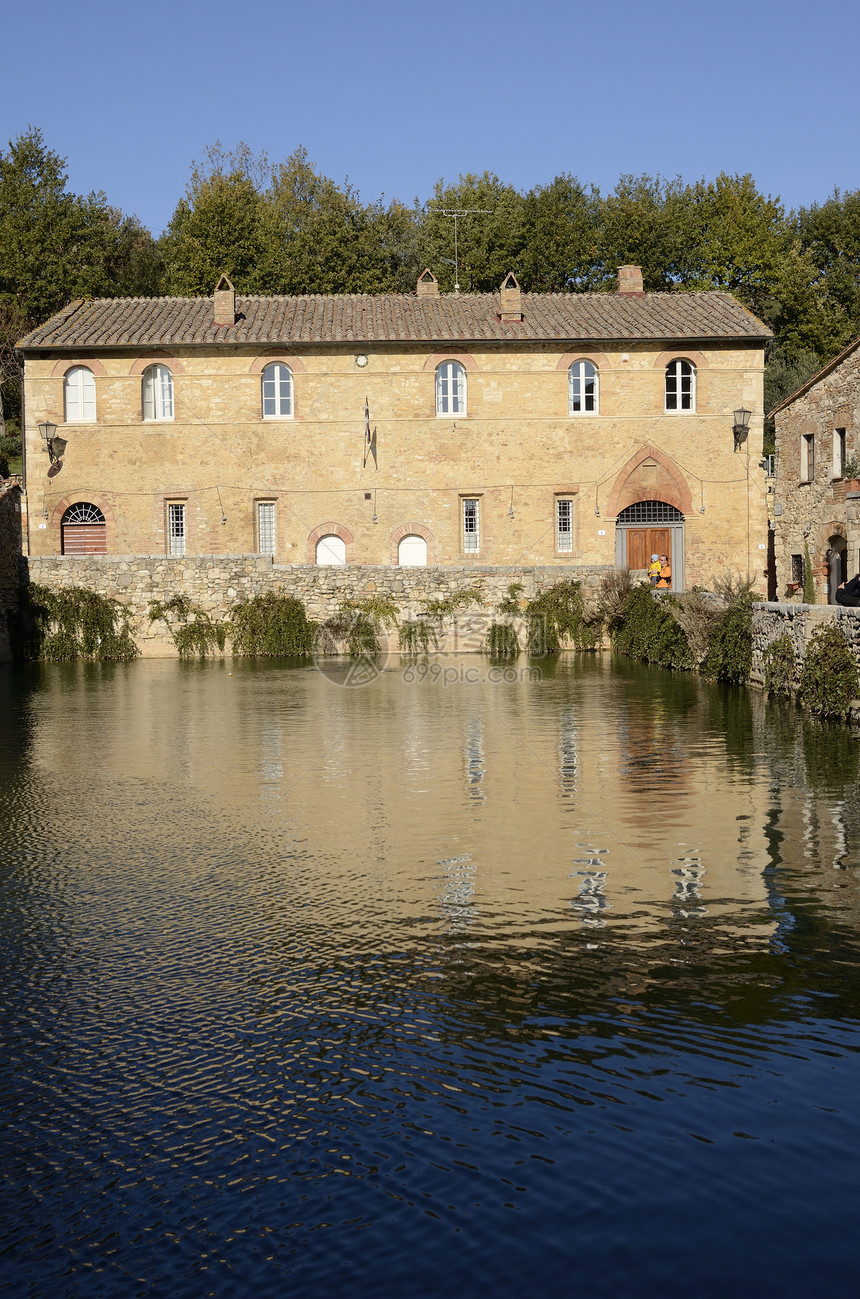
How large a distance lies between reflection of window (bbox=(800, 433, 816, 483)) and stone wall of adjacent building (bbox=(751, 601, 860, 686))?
43.6ft

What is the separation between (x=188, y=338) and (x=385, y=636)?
11.0 meters

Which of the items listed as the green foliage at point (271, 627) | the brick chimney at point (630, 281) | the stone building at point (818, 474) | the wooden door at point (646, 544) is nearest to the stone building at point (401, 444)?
the wooden door at point (646, 544)

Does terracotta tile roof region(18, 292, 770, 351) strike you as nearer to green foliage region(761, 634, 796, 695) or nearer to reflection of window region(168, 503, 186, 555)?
reflection of window region(168, 503, 186, 555)

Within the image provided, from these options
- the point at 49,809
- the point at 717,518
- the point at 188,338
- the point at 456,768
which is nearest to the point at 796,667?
the point at 456,768

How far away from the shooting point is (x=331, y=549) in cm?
3312

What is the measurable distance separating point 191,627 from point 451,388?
10695 mm

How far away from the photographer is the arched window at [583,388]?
33.1 meters

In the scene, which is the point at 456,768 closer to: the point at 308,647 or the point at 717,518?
the point at 308,647

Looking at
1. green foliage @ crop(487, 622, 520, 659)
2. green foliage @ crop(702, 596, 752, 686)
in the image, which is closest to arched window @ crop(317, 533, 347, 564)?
green foliage @ crop(487, 622, 520, 659)

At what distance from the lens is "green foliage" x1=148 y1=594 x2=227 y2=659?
27.5 metres

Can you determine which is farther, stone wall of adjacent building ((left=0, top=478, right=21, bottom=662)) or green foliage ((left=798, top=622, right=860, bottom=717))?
stone wall of adjacent building ((left=0, top=478, right=21, bottom=662))

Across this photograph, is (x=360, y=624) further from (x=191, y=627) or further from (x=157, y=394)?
(x=157, y=394)

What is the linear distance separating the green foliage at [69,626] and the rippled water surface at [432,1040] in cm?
1679

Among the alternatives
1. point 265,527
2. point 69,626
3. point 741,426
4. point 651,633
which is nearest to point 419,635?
point 651,633
